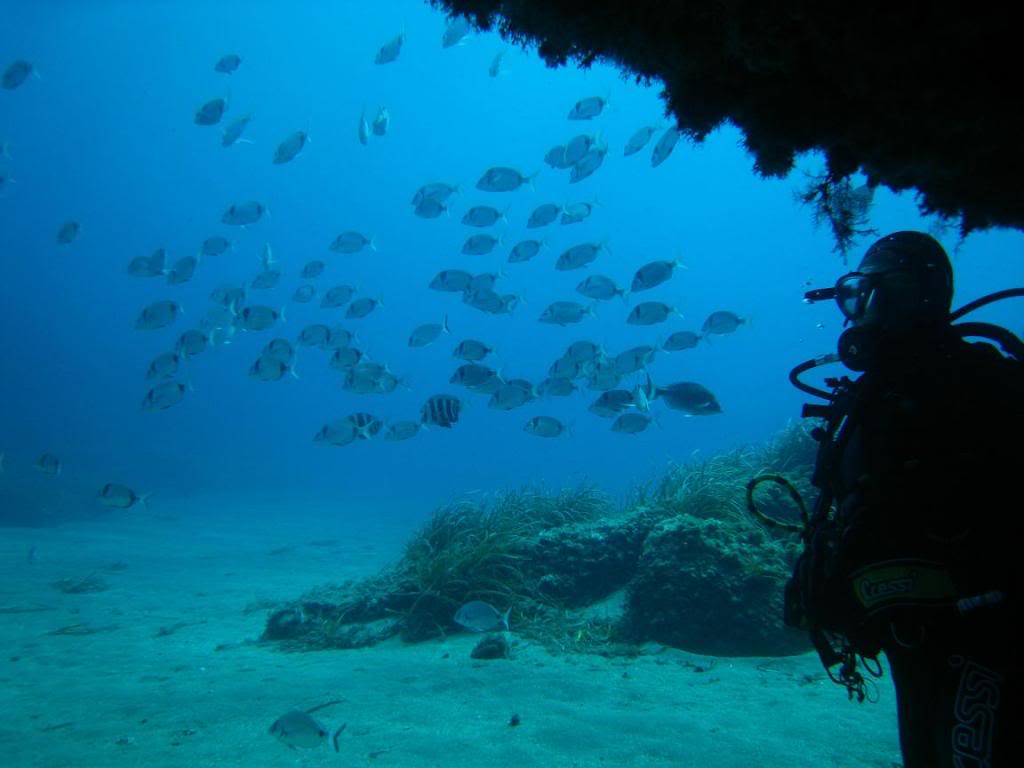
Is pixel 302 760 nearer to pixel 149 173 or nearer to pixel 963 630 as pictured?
pixel 963 630

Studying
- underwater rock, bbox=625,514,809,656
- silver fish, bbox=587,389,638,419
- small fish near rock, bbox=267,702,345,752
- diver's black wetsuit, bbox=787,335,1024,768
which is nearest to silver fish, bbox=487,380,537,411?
silver fish, bbox=587,389,638,419

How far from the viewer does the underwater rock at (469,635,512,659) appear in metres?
6.22

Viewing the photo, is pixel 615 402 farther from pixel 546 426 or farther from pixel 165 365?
pixel 165 365

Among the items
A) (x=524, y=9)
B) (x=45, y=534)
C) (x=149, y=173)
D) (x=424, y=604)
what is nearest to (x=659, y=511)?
(x=424, y=604)

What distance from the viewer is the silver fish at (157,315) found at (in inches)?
394

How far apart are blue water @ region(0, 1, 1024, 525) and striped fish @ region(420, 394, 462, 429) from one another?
2517cm

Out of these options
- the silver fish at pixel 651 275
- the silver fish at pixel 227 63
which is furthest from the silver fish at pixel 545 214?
the silver fish at pixel 227 63

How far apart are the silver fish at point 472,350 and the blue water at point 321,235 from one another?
80.5 ft

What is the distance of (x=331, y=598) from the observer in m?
8.59

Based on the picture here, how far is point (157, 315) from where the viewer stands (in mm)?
10109

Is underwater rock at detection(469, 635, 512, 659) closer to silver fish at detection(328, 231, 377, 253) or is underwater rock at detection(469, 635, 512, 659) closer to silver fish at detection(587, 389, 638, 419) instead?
silver fish at detection(587, 389, 638, 419)

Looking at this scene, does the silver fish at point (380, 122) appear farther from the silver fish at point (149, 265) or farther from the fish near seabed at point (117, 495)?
the fish near seabed at point (117, 495)

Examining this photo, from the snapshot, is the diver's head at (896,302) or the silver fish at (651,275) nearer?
the diver's head at (896,302)

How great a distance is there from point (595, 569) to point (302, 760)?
4.81 meters
